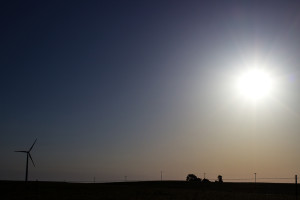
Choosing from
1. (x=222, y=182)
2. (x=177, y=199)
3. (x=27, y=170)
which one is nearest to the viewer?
(x=177, y=199)

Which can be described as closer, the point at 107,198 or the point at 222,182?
the point at 107,198

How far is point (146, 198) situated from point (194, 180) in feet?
268

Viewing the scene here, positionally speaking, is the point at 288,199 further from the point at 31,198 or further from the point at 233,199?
the point at 31,198

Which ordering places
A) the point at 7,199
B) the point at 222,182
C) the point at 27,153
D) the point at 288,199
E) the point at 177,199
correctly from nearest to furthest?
the point at 7,199, the point at 177,199, the point at 288,199, the point at 27,153, the point at 222,182

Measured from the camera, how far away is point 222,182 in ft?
398

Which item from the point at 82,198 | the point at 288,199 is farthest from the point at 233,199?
the point at 82,198

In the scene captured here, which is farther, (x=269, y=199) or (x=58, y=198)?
(x=269, y=199)

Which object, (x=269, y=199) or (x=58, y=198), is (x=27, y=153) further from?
(x=269, y=199)

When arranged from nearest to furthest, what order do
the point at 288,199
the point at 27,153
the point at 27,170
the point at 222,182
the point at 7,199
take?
the point at 7,199 → the point at 288,199 → the point at 27,170 → the point at 27,153 → the point at 222,182

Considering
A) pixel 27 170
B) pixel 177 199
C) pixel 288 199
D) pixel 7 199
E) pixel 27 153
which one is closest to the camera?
pixel 7 199

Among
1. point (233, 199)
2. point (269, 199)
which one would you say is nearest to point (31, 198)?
point (233, 199)

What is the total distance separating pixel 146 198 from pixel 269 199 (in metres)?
16.5

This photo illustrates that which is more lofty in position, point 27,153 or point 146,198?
point 27,153

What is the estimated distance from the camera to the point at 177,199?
156ft
